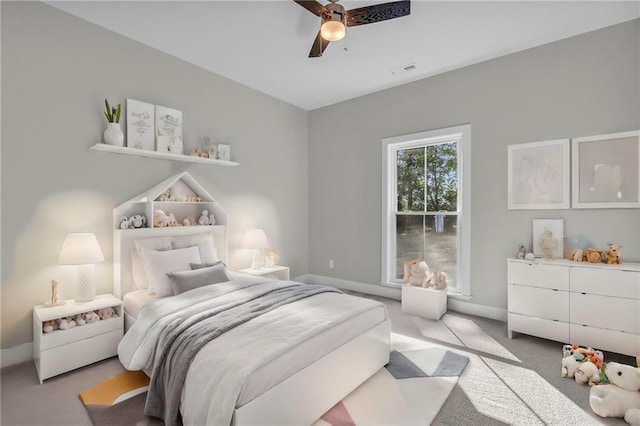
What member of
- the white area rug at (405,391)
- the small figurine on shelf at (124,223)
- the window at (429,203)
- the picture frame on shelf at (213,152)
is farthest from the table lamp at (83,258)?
the window at (429,203)

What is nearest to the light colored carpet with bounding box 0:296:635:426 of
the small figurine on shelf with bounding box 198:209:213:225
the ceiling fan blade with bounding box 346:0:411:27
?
the small figurine on shelf with bounding box 198:209:213:225

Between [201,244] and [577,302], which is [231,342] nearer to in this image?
[201,244]

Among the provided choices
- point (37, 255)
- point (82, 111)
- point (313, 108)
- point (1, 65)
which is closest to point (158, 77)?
point (82, 111)

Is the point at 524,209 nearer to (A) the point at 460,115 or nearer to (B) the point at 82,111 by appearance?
(A) the point at 460,115

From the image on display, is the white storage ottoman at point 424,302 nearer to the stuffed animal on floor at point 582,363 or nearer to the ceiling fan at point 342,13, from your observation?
the stuffed animal on floor at point 582,363

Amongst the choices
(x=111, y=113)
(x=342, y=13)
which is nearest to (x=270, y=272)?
(x=111, y=113)

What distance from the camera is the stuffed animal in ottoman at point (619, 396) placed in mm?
1916

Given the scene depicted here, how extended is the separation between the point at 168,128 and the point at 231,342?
2.63 m

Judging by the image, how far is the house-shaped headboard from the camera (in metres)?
2.98

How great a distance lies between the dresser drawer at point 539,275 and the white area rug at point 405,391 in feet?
3.31

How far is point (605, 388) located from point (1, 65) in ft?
16.1

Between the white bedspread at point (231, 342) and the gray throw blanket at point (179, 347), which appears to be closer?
the white bedspread at point (231, 342)

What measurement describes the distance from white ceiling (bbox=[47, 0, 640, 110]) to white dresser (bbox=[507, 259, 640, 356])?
2.22 metres

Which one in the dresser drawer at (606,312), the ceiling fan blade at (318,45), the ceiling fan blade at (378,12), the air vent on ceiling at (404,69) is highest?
the air vent on ceiling at (404,69)
